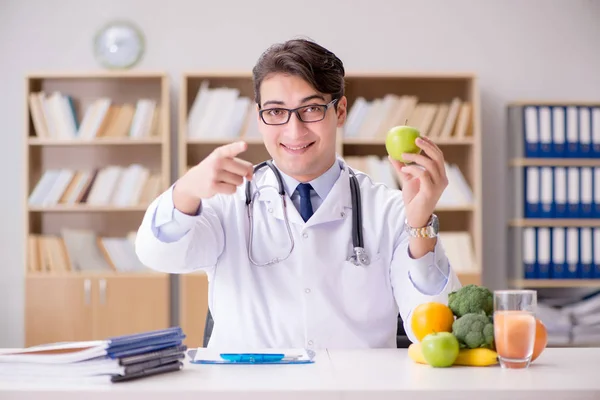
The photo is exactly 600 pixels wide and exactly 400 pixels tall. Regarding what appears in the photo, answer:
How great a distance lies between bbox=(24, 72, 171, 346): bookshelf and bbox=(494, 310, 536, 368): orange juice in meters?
3.07

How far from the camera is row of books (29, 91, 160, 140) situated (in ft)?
14.4

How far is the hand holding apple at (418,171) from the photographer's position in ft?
5.57

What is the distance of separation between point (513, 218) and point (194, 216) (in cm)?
316

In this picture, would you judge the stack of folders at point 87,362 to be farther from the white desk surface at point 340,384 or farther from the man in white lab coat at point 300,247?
the man in white lab coat at point 300,247

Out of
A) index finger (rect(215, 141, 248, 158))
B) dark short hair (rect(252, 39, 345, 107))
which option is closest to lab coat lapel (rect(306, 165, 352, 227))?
dark short hair (rect(252, 39, 345, 107))

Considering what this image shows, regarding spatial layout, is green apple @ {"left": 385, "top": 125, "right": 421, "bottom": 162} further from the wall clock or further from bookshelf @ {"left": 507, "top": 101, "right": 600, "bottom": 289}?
the wall clock

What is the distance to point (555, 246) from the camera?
436cm

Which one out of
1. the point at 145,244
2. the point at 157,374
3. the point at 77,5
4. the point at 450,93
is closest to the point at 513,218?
the point at 450,93

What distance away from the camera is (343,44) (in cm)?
469

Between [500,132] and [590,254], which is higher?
[500,132]

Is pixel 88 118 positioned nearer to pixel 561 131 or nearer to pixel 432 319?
pixel 561 131

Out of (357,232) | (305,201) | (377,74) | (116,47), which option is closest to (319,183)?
(305,201)

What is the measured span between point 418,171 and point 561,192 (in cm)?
292

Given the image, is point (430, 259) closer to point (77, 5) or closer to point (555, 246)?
point (555, 246)
